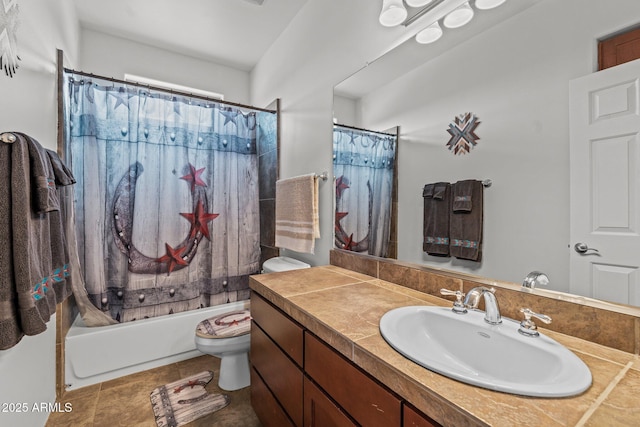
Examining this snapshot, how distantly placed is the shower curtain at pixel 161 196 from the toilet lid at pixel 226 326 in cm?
47

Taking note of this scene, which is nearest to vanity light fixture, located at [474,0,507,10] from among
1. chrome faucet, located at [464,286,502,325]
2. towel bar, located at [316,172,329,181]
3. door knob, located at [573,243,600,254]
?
door knob, located at [573,243,600,254]

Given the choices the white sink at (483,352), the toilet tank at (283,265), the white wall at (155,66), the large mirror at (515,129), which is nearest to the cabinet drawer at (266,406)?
the white sink at (483,352)

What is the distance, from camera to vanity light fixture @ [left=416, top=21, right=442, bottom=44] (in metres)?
1.22

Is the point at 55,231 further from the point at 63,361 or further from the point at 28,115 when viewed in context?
the point at 63,361

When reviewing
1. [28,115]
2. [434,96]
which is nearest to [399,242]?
[434,96]

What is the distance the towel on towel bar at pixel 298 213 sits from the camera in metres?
1.87

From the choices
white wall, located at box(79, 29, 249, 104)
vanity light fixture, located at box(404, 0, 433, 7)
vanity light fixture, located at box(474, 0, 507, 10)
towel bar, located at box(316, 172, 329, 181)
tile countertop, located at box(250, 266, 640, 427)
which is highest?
white wall, located at box(79, 29, 249, 104)

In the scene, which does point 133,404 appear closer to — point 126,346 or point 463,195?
point 126,346

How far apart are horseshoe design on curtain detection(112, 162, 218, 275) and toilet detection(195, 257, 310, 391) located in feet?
2.01

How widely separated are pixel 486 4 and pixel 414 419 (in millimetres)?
1329

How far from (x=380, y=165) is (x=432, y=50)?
541 millimetres

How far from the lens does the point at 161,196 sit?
7.27ft

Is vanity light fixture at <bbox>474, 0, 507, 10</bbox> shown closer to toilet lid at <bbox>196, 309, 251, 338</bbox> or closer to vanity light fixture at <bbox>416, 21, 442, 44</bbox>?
vanity light fixture at <bbox>416, 21, 442, 44</bbox>

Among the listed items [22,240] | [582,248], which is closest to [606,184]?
[582,248]
